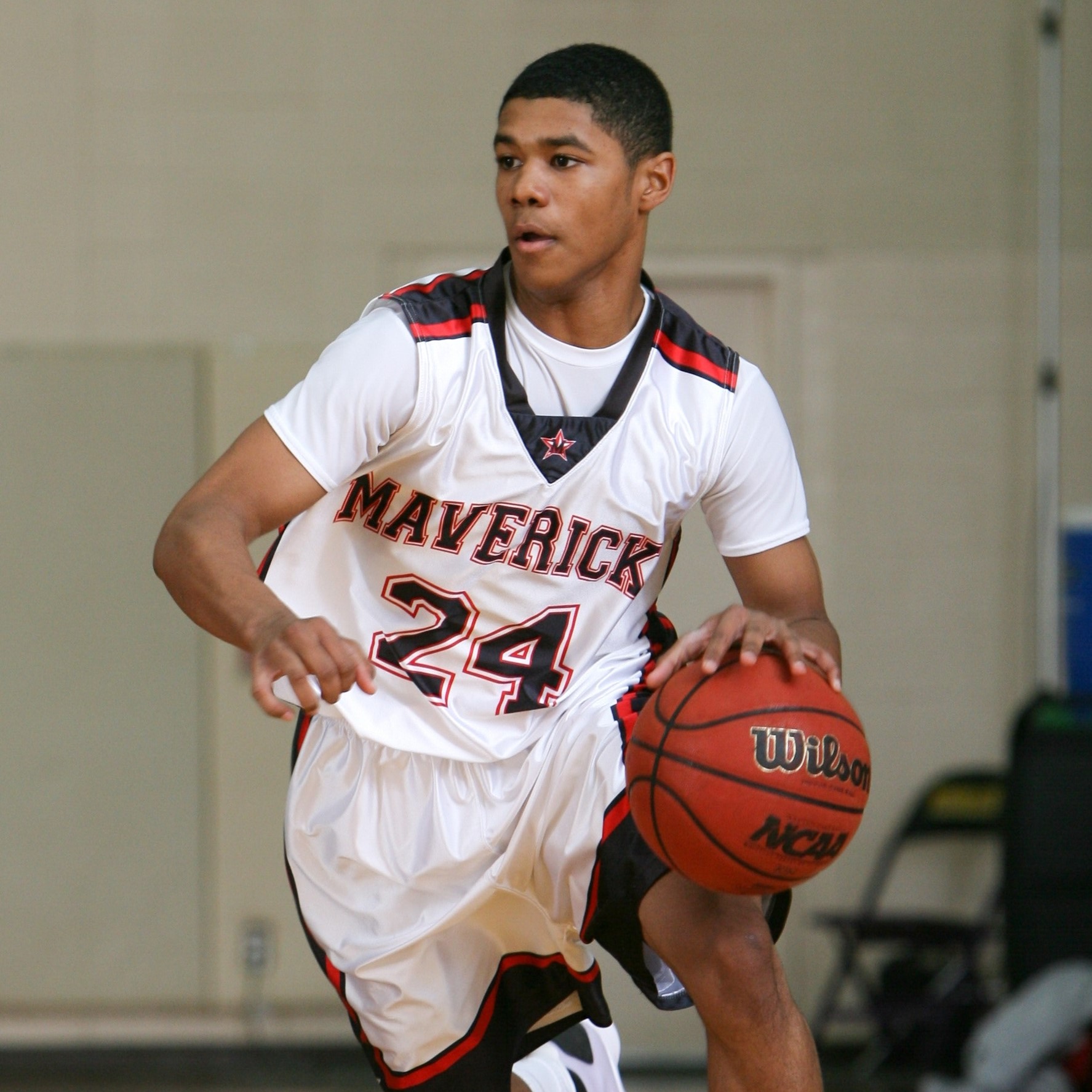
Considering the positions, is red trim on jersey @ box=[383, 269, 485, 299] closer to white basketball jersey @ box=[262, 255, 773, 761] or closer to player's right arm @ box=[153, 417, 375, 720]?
white basketball jersey @ box=[262, 255, 773, 761]

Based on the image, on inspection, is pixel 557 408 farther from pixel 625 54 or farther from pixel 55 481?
pixel 55 481

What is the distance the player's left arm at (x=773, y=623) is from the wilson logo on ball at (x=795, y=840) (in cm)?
21

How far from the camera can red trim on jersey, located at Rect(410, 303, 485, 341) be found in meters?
2.46

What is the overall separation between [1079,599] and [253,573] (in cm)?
381

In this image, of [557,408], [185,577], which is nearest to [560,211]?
[557,408]

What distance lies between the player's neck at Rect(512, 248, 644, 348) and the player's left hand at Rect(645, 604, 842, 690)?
60cm

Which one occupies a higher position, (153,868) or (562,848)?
(562,848)

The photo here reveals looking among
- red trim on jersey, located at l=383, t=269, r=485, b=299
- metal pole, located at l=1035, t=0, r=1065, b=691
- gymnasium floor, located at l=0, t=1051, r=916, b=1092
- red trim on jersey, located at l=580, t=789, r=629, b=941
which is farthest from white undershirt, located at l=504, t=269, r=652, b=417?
gymnasium floor, located at l=0, t=1051, r=916, b=1092

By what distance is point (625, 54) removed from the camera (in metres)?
2.62

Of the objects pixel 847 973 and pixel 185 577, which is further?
pixel 847 973

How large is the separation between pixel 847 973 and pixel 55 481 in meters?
3.43

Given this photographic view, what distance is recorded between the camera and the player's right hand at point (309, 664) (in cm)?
186

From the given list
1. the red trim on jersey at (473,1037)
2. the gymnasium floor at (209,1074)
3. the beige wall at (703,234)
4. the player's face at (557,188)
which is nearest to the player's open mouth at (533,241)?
the player's face at (557,188)

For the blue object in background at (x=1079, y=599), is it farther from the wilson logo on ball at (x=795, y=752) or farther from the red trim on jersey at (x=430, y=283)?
the wilson logo on ball at (x=795, y=752)
